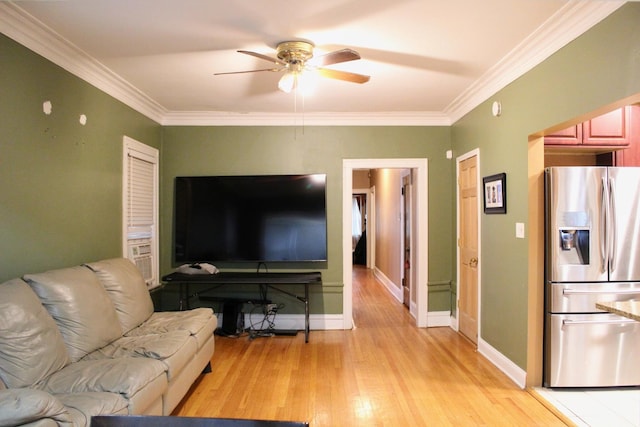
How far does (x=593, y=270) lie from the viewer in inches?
102

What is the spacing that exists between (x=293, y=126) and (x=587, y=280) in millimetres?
3281

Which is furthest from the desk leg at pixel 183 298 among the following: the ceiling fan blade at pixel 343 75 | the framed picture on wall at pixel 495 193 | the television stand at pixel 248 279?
the framed picture on wall at pixel 495 193

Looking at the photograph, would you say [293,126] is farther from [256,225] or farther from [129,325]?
[129,325]

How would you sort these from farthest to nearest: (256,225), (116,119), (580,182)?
(256,225) < (116,119) < (580,182)

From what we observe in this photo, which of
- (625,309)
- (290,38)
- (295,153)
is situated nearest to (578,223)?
(625,309)

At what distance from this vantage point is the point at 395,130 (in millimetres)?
4367

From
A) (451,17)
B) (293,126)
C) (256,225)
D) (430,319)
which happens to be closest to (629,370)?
(430,319)

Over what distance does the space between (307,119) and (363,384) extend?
117 inches

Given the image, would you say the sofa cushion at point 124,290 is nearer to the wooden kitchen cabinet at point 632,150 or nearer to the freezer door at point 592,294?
the freezer door at point 592,294

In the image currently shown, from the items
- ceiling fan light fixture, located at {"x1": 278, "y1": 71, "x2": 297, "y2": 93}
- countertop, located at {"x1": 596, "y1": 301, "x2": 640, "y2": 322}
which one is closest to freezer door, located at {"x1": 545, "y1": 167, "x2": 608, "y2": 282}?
countertop, located at {"x1": 596, "y1": 301, "x2": 640, "y2": 322}

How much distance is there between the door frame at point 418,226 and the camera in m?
4.34

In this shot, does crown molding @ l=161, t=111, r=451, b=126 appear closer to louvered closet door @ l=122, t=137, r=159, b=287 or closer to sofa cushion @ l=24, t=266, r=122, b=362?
louvered closet door @ l=122, t=137, r=159, b=287

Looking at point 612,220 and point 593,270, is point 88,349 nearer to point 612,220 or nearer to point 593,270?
point 593,270

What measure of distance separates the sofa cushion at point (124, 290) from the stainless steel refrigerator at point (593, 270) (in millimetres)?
3188
